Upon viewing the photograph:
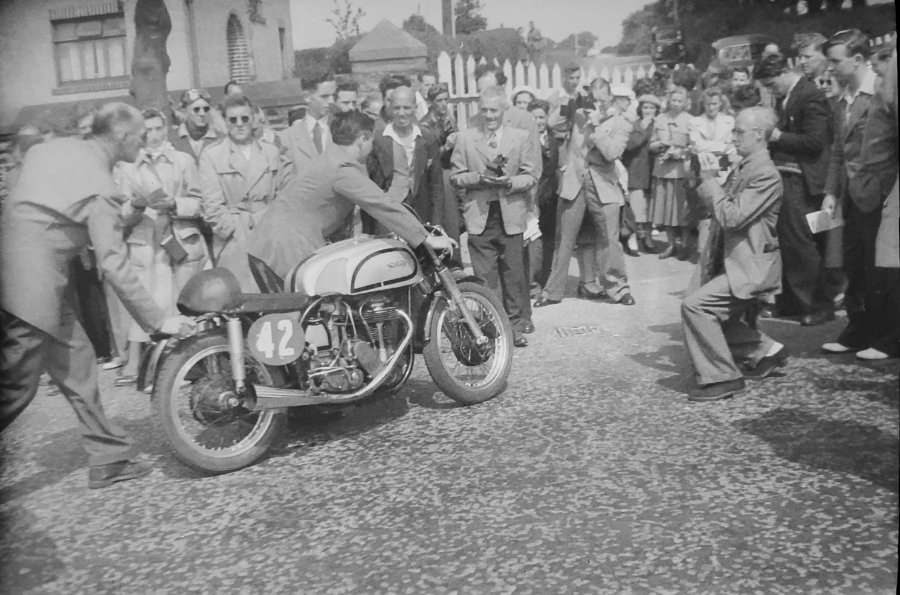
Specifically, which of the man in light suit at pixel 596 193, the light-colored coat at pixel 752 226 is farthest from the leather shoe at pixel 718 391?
the man in light suit at pixel 596 193

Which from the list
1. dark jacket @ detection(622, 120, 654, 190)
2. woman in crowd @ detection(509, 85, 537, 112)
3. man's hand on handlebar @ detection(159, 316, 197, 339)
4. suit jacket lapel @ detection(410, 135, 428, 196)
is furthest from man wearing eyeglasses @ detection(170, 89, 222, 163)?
dark jacket @ detection(622, 120, 654, 190)

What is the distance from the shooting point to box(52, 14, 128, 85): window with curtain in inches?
138

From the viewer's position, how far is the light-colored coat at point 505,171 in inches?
232

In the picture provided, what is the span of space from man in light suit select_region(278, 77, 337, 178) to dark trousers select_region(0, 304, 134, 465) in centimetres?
171

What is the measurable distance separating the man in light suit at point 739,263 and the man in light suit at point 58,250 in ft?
7.88

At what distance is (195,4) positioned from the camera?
12.2 ft

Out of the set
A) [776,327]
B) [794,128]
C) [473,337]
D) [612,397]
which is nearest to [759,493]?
[612,397]

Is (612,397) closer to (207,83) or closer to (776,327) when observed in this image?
(776,327)

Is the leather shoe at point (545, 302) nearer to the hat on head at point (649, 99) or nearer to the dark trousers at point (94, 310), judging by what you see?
the hat on head at point (649, 99)

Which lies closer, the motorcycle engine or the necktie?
the motorcycle engine

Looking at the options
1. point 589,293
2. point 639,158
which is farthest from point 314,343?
point 639,158

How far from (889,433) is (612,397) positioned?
50.1 inches

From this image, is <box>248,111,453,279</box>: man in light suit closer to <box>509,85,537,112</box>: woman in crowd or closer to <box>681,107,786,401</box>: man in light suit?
<box>681,107,786,401</box>: man in light suit

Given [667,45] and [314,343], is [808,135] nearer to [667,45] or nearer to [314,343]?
[667,45]
